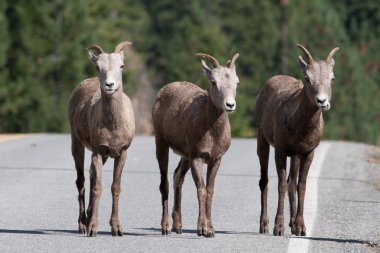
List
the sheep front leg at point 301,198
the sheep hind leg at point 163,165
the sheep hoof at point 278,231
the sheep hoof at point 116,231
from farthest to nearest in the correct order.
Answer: the sheep hind leg at point 163,165 → the sheep hoof at point 278,231 → the sheep front leg at point 301,198 → the sheep hoof at point 116,231

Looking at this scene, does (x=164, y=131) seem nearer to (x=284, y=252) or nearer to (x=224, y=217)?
(x=224, y=217)

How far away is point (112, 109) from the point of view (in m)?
12.6

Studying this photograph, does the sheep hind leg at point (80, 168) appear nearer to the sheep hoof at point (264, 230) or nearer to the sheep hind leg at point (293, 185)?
the sheep hoof at point (264, 230)

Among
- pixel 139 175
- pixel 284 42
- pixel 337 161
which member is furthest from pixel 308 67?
pixel 284 42

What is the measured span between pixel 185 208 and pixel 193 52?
38.0m

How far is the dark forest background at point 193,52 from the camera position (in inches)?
1791

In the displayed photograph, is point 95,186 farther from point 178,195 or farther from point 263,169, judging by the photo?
point 263,169

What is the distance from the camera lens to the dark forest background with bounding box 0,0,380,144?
45500 mm

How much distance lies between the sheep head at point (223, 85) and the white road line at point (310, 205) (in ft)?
4.85

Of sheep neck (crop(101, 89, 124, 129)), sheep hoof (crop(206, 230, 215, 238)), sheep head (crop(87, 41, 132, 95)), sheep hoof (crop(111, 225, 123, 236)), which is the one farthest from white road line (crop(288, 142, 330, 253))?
sheep head (crop(87, 41, 132, 95))

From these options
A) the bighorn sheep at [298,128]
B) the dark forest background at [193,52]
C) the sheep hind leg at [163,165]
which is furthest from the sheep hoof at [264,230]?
the dark forest background at [193,52]

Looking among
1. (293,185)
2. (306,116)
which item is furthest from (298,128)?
(293,185)

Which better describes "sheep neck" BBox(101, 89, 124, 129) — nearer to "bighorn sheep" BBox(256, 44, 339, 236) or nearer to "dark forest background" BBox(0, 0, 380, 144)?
"bighorn sheep" BBox(256, 44, 339, 236)

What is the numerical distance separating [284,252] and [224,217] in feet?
10.1
